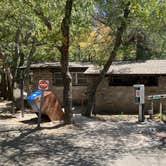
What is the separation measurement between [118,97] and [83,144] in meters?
10.6

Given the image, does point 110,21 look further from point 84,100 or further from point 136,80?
point 84,100

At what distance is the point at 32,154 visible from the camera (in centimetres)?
1009

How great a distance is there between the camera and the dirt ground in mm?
9469

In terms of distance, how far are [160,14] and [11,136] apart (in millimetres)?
7066

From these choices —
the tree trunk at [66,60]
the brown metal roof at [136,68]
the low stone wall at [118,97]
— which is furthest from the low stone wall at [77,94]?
the tree trunk at [66,60]

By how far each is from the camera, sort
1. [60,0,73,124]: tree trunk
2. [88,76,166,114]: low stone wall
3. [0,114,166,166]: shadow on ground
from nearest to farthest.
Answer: [0,114,166,166]: shadow on ground, [60,0,73,124]: tree trunk, [88,76,166,114]: low stone wall

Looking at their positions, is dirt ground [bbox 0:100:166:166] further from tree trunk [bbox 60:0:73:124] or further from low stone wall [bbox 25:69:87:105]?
low stone wall [bbox 25:69:87:105]

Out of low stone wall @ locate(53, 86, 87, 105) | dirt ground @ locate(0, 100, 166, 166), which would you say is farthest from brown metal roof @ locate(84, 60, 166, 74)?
dirt ground @ locate(0, 100, 166, 166)

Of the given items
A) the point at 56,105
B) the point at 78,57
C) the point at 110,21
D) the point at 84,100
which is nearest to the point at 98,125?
the point at 56,105

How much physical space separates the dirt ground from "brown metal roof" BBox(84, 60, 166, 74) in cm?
603

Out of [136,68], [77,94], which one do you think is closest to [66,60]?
[136,68]

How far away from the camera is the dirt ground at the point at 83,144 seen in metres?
9.47

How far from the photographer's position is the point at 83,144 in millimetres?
11438

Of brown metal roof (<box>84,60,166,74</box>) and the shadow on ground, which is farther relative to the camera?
brown metal roof (<box>84,60,166,74</box>)
